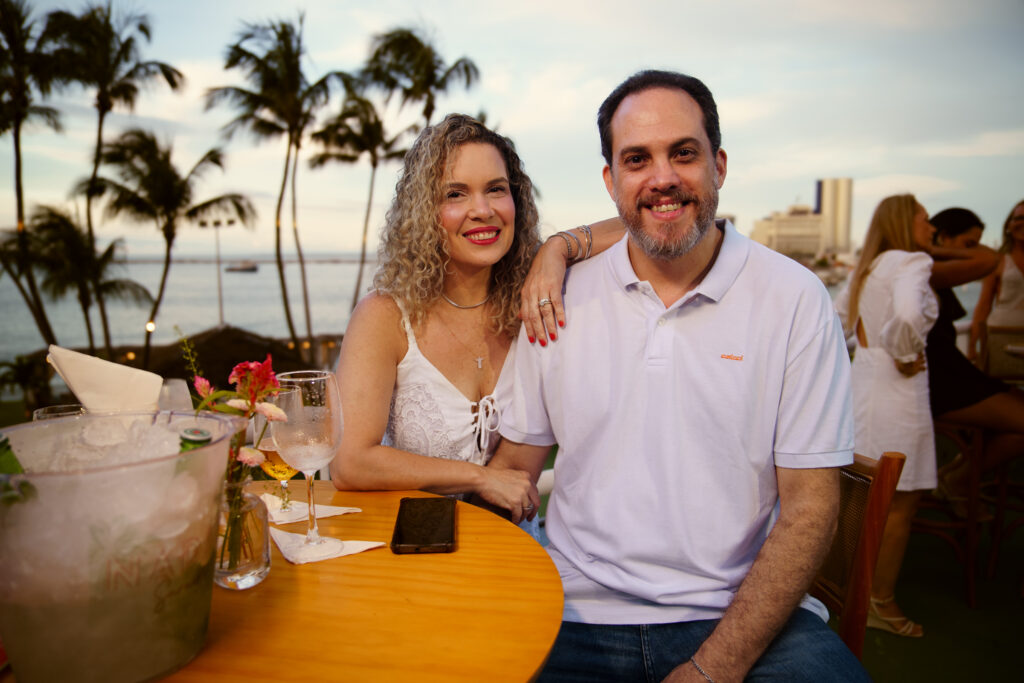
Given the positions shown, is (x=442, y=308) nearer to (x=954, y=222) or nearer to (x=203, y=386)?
(x=203, y=386)

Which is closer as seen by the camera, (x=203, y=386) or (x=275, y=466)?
(x=203, y=386)

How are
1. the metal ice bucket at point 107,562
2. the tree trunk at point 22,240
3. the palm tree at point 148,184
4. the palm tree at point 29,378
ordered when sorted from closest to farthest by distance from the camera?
the metal ice bucket at point 107,562, the palm tree at point 29,378, the tree trunk at point 22,240, the palm tree at point 148,184

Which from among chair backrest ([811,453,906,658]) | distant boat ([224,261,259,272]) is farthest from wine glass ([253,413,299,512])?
distant boat ([224,261,259,272])

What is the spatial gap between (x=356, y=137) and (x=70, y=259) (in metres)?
11.5

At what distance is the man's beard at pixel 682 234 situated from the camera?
5.52 ft

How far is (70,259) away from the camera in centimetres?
1975

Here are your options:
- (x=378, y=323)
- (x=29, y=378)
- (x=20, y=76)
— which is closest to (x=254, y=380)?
(x=378, y=323)

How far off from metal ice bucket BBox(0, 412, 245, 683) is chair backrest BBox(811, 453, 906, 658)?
142 cm

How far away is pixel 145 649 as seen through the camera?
30.4 inches

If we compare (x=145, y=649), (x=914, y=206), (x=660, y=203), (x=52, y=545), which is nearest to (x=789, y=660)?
(x=660, y=203)

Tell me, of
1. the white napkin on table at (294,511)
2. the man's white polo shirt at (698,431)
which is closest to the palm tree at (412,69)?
the man's white polo shirt at (698,431)

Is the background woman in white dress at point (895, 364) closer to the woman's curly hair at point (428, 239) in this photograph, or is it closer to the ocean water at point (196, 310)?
the woman's curly hair at point (428, 239)

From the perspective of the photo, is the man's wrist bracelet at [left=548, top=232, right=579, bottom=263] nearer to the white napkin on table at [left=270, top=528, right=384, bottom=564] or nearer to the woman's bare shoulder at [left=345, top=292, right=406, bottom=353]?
the woman's bare shoulder at [left=345, top=292, right=406, bottom=353]

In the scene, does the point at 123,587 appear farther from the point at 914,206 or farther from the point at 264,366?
the point at 914,206
